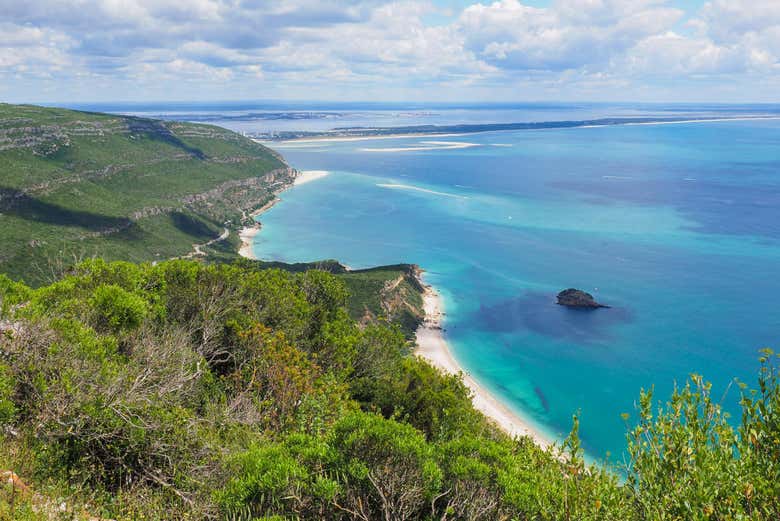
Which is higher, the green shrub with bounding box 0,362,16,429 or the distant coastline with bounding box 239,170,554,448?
the green shrub with bounding box 0,362,16,429

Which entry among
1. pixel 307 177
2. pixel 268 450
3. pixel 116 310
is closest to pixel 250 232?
pixel 307 177

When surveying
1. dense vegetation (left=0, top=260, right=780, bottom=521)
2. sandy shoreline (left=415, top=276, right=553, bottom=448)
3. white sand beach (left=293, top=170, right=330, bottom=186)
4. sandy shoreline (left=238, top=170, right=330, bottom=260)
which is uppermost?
dense vegetation (left=0, top=260, right=780, bottom=521)

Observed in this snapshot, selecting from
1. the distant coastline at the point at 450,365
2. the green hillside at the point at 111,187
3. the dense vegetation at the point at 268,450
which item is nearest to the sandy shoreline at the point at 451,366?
the distant coastline at the point at 450,365

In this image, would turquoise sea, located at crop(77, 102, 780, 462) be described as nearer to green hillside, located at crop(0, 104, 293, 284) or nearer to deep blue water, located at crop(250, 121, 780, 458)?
deep blue water, located at crop(250, 121, 780, 458)

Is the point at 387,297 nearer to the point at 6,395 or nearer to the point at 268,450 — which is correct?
the point at 6,395

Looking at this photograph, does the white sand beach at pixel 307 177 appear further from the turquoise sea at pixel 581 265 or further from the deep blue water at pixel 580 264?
the turquoise sea at pixel 581 265

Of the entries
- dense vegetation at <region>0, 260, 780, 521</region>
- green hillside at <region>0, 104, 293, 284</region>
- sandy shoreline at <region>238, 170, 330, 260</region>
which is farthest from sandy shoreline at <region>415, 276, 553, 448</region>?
sandy shoreline at <region>238, 170, 330, 260</region>

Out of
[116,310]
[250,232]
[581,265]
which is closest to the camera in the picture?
[116,310]

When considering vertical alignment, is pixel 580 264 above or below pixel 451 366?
above
